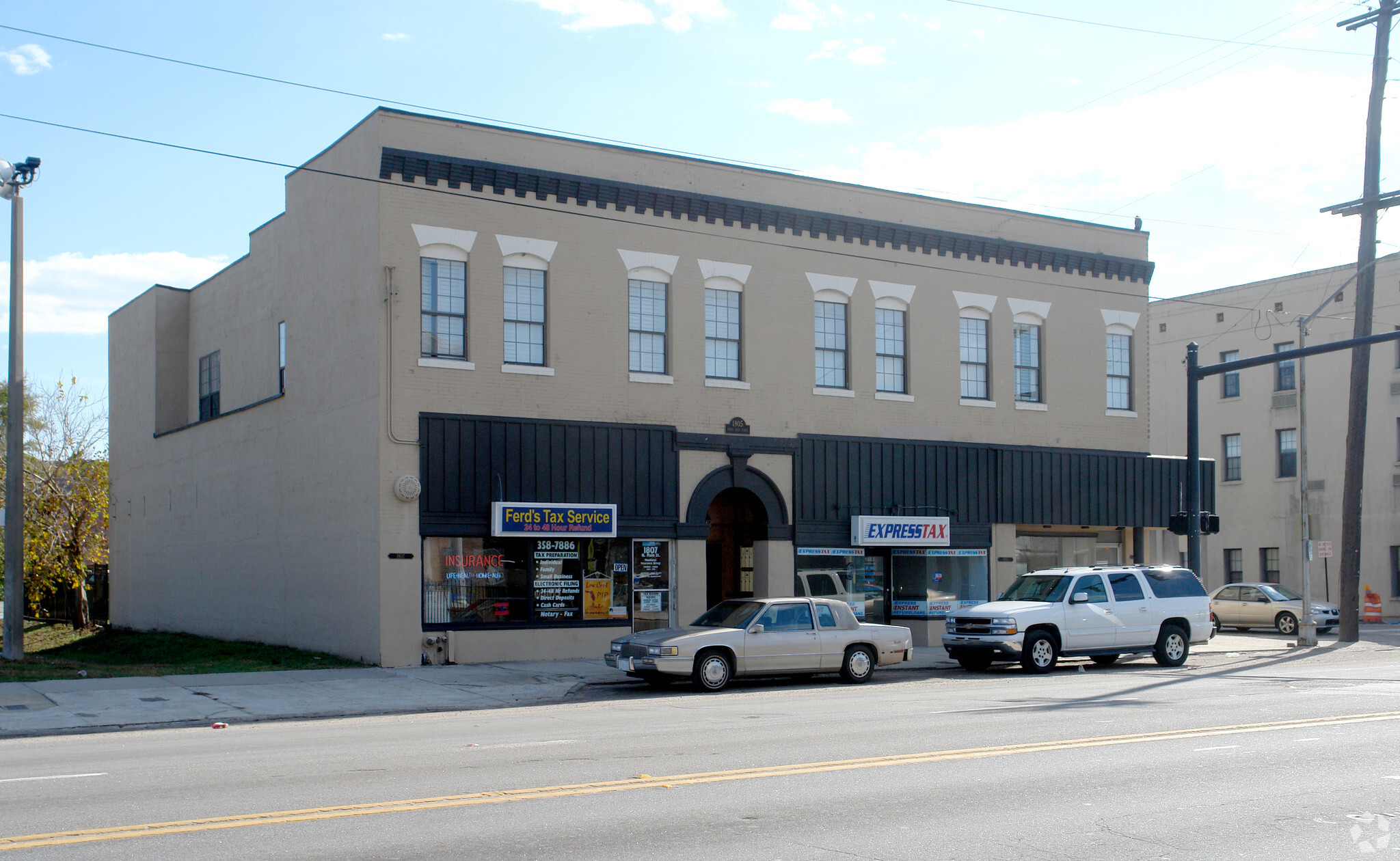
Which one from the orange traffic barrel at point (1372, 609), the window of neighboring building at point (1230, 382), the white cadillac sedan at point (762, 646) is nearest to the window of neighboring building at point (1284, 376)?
the window of neighboring building at point (1230, 382)

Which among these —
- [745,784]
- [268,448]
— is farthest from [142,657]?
[745,784]

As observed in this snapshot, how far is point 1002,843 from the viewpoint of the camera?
7.26m

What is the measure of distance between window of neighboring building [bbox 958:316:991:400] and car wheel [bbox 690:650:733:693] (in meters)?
11.5

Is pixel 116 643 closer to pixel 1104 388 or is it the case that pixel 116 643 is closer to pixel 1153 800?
pixel 1104 388

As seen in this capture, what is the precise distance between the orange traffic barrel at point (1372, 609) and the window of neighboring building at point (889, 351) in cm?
2192

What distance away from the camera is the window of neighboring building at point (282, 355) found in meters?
24.7

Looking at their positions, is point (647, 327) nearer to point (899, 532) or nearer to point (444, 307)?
point (444, 307)

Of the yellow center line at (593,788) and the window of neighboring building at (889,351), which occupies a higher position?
the window of neighboring building at (889,351)

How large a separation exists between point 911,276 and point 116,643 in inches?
792

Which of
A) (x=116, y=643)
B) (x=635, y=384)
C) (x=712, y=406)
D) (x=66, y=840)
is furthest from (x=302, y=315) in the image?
(x=66, y=840)

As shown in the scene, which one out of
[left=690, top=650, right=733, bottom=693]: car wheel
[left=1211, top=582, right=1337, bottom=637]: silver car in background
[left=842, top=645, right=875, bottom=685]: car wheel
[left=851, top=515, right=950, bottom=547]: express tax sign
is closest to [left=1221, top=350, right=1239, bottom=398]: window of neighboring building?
[left=1211, top=582, right=1337, bottom=637]: silver car in background

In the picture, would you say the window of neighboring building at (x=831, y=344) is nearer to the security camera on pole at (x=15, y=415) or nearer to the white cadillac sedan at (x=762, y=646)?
the white cadillac sedan at (x=762, y=646)

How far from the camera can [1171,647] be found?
72.0ft

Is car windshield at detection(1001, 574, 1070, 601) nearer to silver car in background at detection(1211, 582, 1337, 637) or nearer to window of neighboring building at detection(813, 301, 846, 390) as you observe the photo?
window of neighboring building at detection(813, 301, 846, 390)
